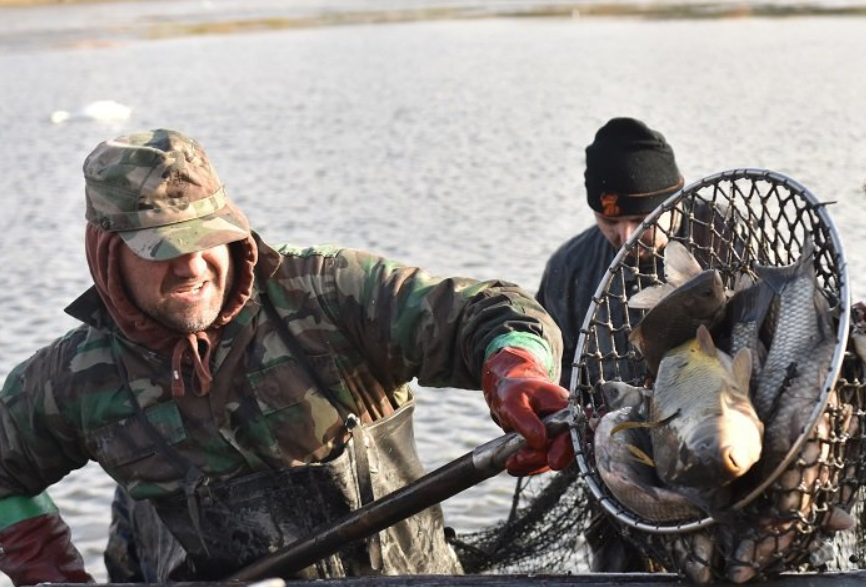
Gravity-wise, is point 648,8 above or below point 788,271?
below

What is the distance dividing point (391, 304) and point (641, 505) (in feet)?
4.17

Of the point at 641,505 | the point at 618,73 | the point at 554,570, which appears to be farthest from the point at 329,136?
the point at 641,505

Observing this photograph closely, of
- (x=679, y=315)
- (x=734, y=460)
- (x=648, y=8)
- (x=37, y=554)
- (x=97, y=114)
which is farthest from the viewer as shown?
(x=648, y=8)

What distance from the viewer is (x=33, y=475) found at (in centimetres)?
397

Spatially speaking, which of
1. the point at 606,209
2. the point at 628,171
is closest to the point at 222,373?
the point at 606,209

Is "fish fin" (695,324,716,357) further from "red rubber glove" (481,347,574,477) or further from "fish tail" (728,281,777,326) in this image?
"red rubber glove" (481,347,574,477)

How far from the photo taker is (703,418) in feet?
8.28

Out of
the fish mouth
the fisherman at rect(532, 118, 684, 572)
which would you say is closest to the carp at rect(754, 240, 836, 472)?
the fish mouth

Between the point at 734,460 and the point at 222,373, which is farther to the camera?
the point at 222,373

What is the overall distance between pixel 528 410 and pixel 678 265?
1.67 ft

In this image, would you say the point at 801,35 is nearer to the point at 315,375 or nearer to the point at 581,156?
the point at 581,156

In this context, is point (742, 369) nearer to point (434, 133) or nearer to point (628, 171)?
point (628, 171)

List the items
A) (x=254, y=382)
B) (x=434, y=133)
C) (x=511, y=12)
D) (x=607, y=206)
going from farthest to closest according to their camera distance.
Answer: (x=511, y=12), (x=434, y=133), (x=607, y=206), (x=254, y=382)

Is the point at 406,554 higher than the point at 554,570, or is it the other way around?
the point at 406,554
